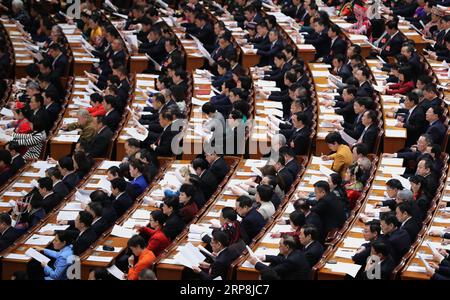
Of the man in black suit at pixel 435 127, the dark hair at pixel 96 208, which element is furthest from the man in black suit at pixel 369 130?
the dark hair at pixel 96 208

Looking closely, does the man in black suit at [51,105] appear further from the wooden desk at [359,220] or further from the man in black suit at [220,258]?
the man in black suit at [220,258]

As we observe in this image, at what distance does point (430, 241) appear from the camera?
1092 cm

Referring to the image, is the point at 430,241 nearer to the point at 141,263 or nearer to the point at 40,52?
the point at 141,263

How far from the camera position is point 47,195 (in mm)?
12398

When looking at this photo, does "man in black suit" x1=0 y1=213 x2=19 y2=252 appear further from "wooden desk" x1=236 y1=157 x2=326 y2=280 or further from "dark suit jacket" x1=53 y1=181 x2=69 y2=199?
"wooden desk" x1=236 y1=157 x2=326 y2=280

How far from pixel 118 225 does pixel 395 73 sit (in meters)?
5.23

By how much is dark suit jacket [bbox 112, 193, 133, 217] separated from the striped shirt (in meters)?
2.36

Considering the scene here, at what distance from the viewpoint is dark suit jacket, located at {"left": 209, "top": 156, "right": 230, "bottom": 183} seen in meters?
12.8

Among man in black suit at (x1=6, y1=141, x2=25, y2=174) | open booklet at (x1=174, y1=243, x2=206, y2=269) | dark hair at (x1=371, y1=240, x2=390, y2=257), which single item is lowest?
man in black suit at (x1=6, y1=141, x2=25, y2=174)

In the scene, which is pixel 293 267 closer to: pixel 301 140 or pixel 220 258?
pixel 220 258

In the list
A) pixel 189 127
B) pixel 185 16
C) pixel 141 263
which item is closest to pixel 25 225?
pixel 141 263

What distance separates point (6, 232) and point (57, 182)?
1.15 m

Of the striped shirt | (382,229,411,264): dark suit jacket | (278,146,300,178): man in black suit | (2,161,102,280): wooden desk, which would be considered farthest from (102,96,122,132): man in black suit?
(382,229,411,264): dark suit jacket

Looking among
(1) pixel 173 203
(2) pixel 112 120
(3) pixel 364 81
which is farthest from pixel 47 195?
(3) pixel 364 81
